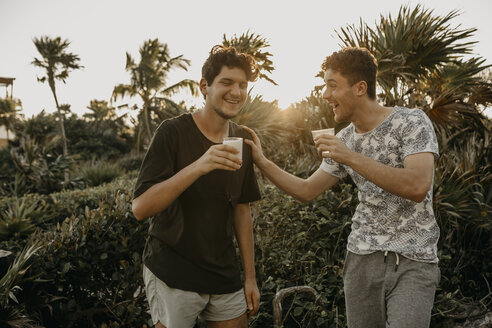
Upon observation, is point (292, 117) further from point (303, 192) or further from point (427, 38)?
point (303, 192)

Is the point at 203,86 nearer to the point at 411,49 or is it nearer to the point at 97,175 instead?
the point at 411,49

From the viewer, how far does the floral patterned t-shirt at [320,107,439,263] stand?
203 cm

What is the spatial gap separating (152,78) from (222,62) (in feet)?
95.2

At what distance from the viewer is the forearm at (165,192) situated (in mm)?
1853

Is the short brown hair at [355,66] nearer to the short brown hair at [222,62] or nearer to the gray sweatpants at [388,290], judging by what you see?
the short brown hair at [222,62]

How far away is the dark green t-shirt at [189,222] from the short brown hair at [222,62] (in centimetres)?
35

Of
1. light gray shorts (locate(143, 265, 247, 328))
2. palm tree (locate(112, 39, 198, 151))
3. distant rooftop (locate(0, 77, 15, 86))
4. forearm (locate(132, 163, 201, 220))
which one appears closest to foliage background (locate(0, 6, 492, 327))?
light gray shorts (locate(143, 265, 247, 328))

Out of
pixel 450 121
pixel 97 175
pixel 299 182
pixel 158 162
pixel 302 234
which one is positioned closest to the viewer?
pixel 158 162

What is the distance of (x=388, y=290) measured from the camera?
211 cm

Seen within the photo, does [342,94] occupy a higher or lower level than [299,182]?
higher

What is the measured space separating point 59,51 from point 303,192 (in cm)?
3072

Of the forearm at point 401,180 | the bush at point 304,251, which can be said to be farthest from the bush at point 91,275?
the forearm at point 401,180

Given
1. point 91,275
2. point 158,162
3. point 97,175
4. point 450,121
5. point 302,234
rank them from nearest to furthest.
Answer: point 158,162, point 91,275, point 302,234, point 450,121, point 97,175

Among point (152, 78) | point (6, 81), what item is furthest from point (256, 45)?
point (6, 81)
